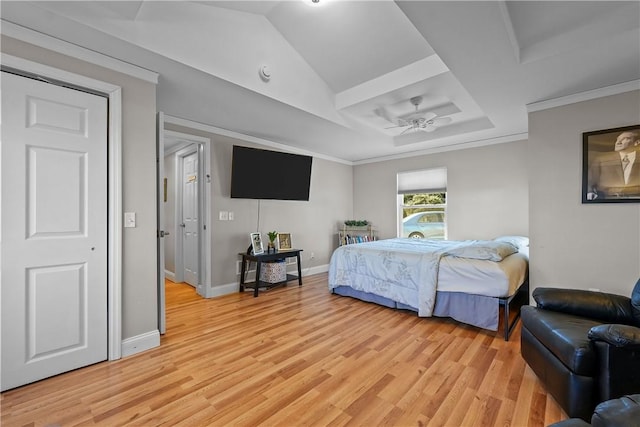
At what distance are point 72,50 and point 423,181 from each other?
197 inches

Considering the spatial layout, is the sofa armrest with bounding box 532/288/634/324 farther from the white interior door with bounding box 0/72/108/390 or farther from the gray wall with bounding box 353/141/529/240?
the white interior door with bounding box 0/72/108/390

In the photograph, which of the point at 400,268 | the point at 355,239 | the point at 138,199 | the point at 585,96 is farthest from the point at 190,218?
the point at 585,96

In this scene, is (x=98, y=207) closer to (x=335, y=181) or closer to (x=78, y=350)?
(x=78, y=350)

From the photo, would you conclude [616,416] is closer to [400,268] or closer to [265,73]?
[400,268]

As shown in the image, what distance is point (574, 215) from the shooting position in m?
2.76

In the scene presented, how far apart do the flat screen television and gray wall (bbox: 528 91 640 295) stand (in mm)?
3101

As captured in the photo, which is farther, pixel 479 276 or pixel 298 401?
pixel 479 276

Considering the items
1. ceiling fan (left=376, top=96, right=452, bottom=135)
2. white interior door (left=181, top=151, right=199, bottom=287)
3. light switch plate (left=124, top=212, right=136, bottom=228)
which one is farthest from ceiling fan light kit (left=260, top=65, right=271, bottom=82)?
white interior door (left=181, top=151, right=199, bottom=287)

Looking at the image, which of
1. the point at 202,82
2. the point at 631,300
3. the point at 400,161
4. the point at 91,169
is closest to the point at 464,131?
the point at 400,161

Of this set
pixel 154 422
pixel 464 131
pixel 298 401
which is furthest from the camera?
pixel 464 131

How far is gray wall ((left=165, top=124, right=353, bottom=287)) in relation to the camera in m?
3.99

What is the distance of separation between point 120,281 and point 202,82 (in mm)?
1857

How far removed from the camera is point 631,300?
6.14 ft

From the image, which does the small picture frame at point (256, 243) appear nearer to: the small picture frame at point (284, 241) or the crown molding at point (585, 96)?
the small picture frame at point (284, 241)
